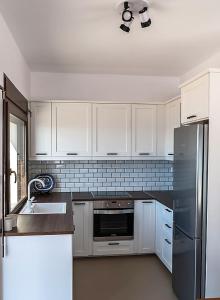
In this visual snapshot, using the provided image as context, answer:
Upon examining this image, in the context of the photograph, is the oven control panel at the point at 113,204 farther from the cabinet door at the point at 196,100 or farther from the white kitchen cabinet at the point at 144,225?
the cabinet door at the point at 196,100

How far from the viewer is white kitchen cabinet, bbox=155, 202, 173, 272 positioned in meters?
3.34

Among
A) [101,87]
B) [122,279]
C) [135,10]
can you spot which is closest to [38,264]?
[122,279]

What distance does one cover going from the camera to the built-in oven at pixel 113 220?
3803 mm

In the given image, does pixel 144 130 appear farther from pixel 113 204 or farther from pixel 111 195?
pixel 113 204

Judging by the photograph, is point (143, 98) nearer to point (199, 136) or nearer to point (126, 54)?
point (126, 54)

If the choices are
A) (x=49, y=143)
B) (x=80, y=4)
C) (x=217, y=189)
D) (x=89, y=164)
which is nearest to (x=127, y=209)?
(x=89, y=164)

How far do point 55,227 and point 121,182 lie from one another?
210 cm

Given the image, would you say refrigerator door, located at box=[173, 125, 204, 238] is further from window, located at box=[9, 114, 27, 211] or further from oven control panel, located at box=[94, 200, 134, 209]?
window, located at box=[9, 114, 27, 211]

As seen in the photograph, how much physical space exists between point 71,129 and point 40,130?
16.6 inches

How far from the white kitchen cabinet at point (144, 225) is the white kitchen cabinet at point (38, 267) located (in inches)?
69.6

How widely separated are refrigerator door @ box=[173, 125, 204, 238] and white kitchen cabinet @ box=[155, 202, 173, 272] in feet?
1.79

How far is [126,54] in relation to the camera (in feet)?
10.7

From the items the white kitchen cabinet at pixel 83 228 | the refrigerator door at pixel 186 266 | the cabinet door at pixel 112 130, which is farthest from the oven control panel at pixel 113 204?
the refrigerator door at pixel 186 266

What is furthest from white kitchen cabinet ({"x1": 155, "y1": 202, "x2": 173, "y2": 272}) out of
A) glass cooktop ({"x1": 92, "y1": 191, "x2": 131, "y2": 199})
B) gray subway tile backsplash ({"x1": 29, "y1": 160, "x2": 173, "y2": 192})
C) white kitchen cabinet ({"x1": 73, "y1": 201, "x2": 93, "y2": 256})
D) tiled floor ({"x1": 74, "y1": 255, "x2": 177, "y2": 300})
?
white kitchen cabinet ({"x1": 73, "y1": 201, "x2": 93, "y2": 256})
